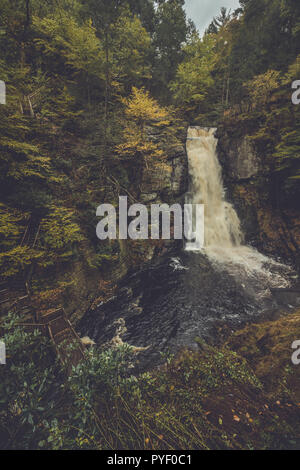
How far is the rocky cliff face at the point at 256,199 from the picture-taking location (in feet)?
33.8

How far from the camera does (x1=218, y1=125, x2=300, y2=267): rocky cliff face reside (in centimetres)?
1031

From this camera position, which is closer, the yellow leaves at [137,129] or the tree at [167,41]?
the yellow leaves at [137,129]

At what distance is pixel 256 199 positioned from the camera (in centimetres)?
1145

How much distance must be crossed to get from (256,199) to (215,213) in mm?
2673

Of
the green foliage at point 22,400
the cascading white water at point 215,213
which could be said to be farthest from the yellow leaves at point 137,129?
the green foliage at point 22,400

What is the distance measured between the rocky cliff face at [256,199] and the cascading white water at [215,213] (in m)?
0.54

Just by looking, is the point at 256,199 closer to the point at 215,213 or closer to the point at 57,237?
the point at 215,213

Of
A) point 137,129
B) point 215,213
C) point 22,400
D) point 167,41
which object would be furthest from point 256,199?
point 167,41

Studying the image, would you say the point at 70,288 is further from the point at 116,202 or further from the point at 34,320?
the point at 116,202

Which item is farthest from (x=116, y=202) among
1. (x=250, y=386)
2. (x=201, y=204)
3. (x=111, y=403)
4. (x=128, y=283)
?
(x=250, y=386)

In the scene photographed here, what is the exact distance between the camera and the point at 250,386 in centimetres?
389

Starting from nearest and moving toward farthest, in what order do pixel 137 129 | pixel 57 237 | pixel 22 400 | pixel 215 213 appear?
pixel 22 400 < pixel 57 237 < pixel 137 129 < pixel 215 213

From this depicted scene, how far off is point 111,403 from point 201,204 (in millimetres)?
11275

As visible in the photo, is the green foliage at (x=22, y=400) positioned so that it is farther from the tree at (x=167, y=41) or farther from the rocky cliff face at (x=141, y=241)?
the tree at (x=167, y=41)
